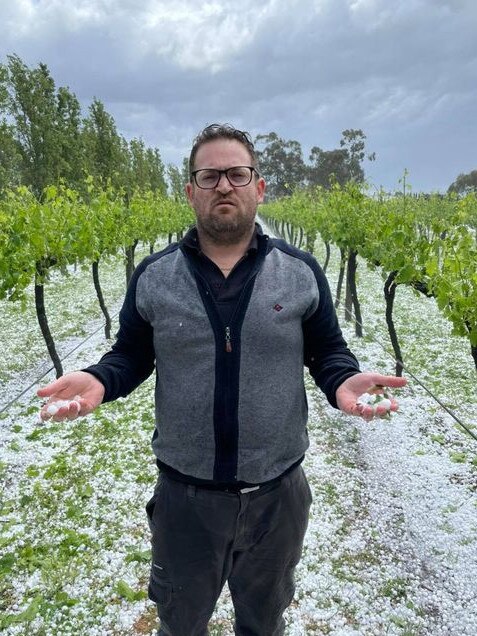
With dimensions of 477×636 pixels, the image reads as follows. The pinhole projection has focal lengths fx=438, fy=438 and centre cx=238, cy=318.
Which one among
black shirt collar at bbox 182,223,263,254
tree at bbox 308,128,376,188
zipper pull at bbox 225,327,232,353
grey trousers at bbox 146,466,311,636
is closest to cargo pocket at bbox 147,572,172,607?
grey trousers at bbox 146,466,311,636

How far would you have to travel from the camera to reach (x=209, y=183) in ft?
6.68

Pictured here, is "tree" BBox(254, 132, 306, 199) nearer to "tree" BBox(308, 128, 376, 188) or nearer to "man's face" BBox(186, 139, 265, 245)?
"tree" BBox(308, 128, 376, 188)

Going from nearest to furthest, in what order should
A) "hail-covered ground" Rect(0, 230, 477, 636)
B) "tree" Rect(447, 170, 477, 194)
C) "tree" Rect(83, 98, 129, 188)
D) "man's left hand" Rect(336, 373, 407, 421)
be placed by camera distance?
"man's left hand" Rect(336, 373, 407, 421) < "hail-covered ground" Rect(0, 230, 477, 636) < "tree" Rect(83, 98, 129, 188) < "tree" Rect(447, 170, 477, 194)

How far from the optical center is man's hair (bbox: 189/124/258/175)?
2084mm

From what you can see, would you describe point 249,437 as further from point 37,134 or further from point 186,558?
point 37,134

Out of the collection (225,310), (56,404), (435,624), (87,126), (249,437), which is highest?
(87,126)

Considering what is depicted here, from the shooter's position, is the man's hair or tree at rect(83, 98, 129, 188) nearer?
the man's hair

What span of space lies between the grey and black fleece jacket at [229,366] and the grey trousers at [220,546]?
0.12m

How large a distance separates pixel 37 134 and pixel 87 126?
8415 mm

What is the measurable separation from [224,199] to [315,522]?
3.47 metres

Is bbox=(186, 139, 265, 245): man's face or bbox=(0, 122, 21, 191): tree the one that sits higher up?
bbox=(0, 122, 21, 191): tree

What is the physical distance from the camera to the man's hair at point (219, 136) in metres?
2.08

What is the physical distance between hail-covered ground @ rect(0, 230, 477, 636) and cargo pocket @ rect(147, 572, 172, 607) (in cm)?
127

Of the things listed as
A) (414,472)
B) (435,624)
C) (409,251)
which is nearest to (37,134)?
(409,251)
